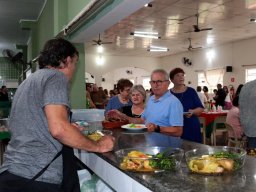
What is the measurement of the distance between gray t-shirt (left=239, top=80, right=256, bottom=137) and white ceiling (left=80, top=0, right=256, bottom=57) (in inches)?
96.0

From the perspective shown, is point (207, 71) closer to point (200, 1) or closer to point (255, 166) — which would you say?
point (200, 1)

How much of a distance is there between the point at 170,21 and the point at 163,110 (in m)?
6.22

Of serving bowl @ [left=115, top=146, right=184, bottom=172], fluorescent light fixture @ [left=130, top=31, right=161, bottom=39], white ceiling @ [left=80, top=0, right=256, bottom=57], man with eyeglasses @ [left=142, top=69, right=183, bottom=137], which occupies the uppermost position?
white ceiling @ [left=80, top=0, right=256, bottom=57]

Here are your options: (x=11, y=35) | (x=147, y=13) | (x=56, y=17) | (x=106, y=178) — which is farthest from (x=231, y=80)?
(x=106, y=178)

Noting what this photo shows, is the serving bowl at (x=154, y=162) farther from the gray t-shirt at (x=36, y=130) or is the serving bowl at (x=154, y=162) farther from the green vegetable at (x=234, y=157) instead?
the gray t-shirt at (x=36, y=130)

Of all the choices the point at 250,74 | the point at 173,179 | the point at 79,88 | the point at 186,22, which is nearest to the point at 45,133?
the point at 173,179

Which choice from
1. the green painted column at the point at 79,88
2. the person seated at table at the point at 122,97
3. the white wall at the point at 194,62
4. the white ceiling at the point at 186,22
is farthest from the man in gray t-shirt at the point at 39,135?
the white wall at the point at 194,62

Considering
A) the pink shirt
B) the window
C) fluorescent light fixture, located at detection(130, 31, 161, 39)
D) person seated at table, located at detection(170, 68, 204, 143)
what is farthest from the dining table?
the window

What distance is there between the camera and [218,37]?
37.3 ft

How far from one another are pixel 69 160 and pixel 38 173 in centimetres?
18

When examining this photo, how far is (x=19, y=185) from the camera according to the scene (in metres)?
1.54

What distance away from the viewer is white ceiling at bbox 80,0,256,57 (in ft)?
22.7

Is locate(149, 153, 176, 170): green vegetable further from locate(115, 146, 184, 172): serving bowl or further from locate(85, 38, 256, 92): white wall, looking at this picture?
locate(85, 38, 256, 92): white wall

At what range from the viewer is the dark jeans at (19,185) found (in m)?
1.53
